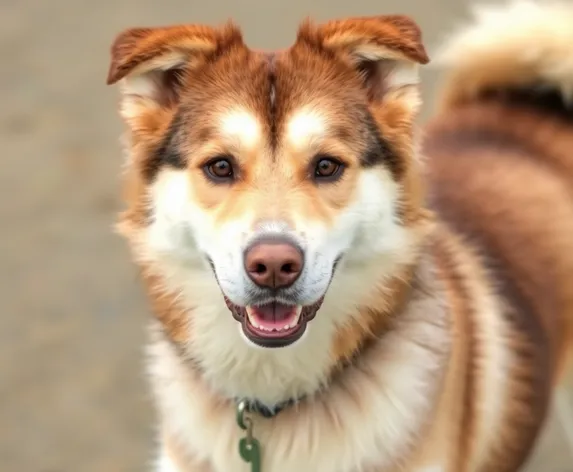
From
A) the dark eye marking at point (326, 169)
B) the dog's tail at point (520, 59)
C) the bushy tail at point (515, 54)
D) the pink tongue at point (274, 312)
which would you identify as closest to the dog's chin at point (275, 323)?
the pink tongue at point (274, 312)

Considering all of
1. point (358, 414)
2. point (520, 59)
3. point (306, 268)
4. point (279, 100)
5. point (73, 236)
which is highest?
point (520, 59)

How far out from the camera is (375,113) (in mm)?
2027

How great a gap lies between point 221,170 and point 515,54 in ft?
4.17

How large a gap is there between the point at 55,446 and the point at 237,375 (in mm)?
1220

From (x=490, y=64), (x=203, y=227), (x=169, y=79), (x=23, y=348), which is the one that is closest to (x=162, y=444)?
(x=203, y=227)

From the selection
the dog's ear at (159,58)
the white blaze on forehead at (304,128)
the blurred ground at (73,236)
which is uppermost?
the dog's ear at (159,58)

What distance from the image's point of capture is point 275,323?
1.89 meters

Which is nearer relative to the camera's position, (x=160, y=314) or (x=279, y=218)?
(x=279, y=218)

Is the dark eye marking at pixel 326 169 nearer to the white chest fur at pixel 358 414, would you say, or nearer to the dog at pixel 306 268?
the dog at pixel 306 268

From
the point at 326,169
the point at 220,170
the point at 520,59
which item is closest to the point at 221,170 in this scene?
the point at 220,170

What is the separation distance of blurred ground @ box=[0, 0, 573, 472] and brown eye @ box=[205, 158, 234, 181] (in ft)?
4.56

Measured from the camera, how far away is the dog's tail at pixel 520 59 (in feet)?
9.21

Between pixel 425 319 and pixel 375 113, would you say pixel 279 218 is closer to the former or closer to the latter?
pixel 375 113

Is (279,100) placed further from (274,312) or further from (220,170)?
(274,312)
